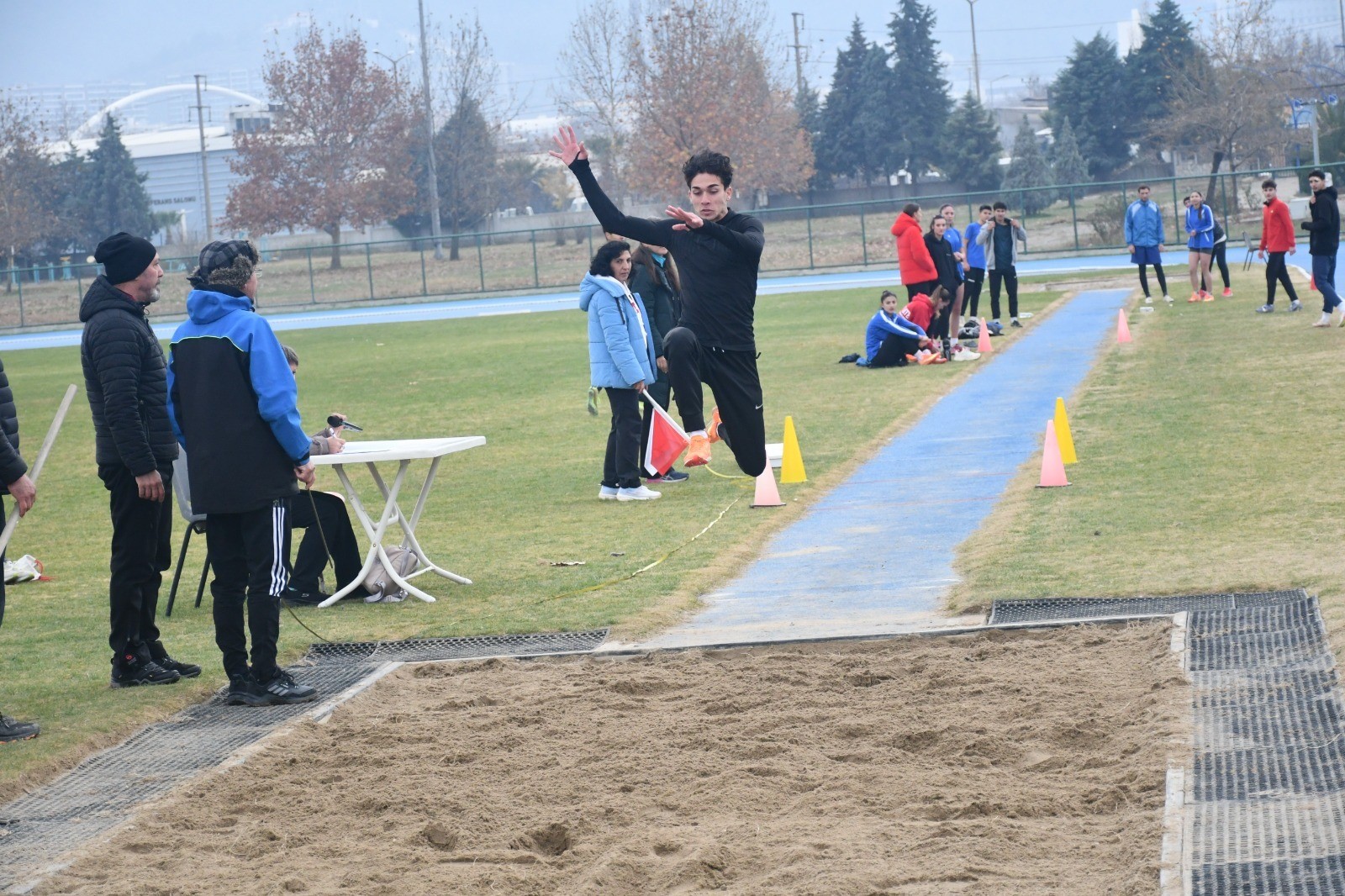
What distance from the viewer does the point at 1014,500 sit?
10.9 metres

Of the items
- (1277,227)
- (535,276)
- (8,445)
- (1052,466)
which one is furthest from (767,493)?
(535,276)

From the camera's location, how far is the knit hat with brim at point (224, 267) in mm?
6867

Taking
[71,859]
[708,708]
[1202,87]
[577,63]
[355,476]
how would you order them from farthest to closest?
[577,63], [1202,87], [355,476], [708,708], [71,859]

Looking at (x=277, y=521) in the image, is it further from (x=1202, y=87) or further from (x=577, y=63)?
(x=577, y=63)

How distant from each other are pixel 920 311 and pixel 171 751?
1587 centimetres

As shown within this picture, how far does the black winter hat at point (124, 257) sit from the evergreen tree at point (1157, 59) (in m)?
73.8

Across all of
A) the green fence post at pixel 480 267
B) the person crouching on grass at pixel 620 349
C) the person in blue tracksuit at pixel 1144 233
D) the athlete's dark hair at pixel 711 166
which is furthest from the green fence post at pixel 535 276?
the athlete's dark hair at pixel 711 166

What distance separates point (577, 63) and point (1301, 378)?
7481 cm

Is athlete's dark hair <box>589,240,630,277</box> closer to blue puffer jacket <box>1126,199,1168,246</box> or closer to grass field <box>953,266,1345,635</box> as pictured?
grass field <box>953,266,1345,635</box>

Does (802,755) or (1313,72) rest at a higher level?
(1313,72)

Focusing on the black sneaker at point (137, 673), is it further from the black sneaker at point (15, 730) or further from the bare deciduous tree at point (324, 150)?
the bare deciduous tree at point (324, 150)

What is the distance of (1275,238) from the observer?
75.4 ft

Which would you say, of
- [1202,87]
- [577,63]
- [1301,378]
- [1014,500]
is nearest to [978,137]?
[1202,87]

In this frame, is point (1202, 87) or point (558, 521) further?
point (1202, 87)
